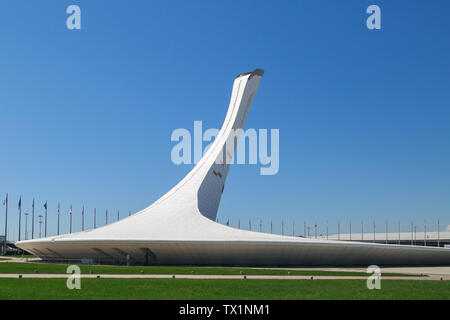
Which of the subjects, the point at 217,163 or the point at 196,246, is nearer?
the point at 196,246

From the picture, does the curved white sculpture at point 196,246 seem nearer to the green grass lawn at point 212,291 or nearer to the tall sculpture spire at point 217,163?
the tall sculpture spire at point 217,163

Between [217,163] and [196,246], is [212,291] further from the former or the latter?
[217,163]

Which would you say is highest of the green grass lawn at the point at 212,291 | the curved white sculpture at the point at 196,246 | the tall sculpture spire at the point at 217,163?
the tall sculpture spire at the point at 217,163

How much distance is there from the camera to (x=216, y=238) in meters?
24.8

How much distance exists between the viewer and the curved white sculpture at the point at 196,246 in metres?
24.5

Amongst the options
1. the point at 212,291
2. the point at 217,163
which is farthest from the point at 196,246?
the point at 212,291

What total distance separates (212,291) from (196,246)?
45.5 ft

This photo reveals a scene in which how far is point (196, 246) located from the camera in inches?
977

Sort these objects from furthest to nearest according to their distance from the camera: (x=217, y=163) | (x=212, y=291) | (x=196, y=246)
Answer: (x=217, y=163), (x=196, y=246), (x=212, y=291)

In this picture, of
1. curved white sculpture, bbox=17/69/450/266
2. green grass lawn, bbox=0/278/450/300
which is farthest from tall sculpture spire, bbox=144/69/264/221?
green grass lawn, bbox=0/278/450/300

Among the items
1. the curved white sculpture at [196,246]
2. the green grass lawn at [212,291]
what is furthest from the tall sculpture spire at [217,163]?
the green grass lawn at [212,291]

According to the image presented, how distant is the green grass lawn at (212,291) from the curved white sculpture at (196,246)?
11487mm

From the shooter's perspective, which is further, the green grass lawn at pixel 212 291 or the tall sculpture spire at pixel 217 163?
the tall sculpture spire at pixel 217 163
